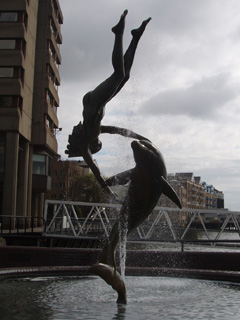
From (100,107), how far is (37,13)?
A: 4066 centimetres

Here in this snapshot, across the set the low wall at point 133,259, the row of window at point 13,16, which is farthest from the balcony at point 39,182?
the low wall at point 133,259

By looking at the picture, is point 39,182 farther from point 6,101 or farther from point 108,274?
point 108,274

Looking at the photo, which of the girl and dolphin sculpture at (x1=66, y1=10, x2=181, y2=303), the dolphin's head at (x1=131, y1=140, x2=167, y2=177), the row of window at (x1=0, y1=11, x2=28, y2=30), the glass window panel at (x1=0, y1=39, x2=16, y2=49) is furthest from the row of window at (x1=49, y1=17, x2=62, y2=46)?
the dolphin's head at (x1=131, y1=140, x2=167, y2=177)

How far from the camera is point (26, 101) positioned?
133 feet

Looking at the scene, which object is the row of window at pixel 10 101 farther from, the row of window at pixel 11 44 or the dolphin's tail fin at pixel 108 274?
the dolphin's tail fin at pixel 108 274

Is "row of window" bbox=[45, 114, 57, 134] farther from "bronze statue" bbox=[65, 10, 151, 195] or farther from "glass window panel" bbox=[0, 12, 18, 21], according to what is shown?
"bronze statue" bbox=[65, 10, 151, 195]

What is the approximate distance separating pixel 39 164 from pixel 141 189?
1514 inches

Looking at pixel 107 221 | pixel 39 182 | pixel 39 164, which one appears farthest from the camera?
pixel 39 164

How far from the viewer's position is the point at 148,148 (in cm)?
732

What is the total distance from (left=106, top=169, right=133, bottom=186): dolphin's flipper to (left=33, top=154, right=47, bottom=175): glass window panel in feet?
123

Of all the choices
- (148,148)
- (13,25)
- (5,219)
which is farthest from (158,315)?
(13,25)

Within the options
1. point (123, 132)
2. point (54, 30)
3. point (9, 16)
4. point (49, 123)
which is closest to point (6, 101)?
point (9, 16)

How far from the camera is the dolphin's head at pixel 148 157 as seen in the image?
724cm

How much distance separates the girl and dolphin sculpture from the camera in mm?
6859
